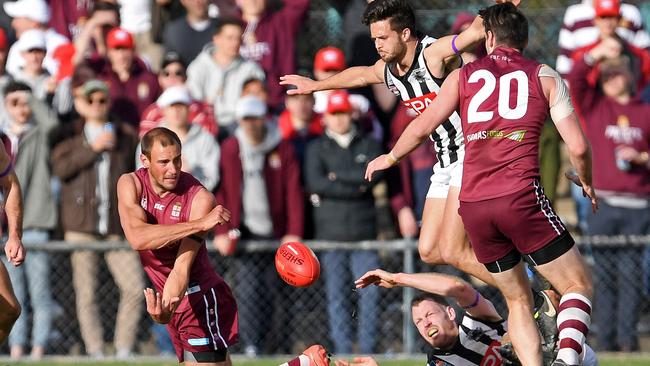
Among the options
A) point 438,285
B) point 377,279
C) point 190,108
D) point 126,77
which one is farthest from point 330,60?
point 377,279

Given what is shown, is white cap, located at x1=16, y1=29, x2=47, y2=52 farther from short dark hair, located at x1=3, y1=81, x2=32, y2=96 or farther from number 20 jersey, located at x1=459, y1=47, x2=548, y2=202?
number 20 jersey, located at x1=459, y1=47, x2=548, y2=202

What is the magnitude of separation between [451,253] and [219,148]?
3758 millimetres

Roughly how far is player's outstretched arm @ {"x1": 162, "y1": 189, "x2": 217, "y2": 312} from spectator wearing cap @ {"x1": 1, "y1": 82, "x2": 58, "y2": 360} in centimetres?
398

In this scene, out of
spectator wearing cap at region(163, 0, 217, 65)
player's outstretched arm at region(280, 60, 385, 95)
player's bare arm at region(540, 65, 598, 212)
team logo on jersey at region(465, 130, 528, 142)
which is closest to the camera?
player's bare arm at region(540, 65, 598, 212)

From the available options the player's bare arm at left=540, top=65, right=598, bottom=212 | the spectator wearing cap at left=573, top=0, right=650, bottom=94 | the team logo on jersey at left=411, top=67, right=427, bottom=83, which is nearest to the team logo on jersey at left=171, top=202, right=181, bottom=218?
the team logo on jersey at left=411, top=67, right=427, bottom=83

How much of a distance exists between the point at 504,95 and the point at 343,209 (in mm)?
4732

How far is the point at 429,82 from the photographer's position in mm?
9117

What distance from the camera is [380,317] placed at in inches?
503

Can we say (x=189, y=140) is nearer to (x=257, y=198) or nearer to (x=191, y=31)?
(x=257, y=198)

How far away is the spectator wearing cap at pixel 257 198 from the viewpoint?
12.6 metres

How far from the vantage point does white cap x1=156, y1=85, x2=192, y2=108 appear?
40.7ft

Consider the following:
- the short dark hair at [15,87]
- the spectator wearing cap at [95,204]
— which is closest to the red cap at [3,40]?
the short dark hair at [15,87]

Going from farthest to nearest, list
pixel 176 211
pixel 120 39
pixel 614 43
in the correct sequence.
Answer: pixel 614 43 < pixel 120 39 < pixel 176 211

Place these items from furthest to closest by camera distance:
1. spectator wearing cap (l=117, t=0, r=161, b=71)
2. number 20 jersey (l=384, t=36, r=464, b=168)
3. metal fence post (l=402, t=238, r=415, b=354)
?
1. spectator wearing cap (l=117, t=0, r=161, b=71)
2. metal fence post (l=402, t=238, r=415, b=354)
3. number 20 jersey (l=384, t=36, r=464, b=168)
